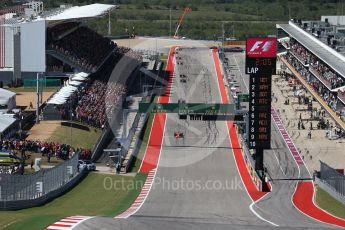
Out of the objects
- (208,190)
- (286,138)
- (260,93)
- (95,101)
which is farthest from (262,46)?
(95,101)

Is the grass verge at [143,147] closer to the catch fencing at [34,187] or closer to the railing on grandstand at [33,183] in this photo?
the catch fencing at [34,187]

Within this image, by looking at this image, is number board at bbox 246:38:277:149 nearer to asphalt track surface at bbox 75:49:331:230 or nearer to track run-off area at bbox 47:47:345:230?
track run-off area at bbox 47:47:345:230

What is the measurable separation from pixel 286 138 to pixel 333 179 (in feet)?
59.8

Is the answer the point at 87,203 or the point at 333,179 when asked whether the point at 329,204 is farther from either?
the point at 87,203

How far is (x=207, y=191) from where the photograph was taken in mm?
49656

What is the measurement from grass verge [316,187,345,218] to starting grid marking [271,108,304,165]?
30.7ft

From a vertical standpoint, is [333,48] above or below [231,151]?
above

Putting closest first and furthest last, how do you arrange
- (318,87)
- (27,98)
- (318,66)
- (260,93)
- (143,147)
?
(260,93) → (143,147) → (27,98) → (318,87) → (318,66)

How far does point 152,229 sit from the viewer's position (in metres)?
32.2

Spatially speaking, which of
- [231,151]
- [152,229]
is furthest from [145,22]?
[152,229]

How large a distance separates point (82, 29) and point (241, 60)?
23.5 m

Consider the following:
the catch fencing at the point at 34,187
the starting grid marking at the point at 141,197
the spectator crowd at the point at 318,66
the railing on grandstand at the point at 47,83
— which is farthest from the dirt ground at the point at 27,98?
the spectator crowd at the point at 318,66

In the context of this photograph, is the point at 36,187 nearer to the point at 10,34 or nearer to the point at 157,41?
the point at 10,34

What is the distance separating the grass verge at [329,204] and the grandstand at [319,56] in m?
17.7
